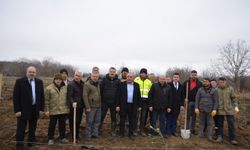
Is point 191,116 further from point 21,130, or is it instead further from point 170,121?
point 21,130

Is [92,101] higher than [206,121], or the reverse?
[92,101]

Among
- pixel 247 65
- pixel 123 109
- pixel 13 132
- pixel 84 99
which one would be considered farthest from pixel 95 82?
pixel 247 65

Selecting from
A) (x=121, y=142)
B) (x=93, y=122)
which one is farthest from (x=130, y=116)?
(x=93, y=122)

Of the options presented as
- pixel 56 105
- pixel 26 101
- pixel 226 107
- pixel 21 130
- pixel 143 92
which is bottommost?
pixel 21 130

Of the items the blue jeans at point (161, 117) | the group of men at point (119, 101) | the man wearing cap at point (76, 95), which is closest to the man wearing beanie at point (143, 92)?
the group of men at point (119, 101)

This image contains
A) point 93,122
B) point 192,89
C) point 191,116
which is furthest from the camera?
point 191,116

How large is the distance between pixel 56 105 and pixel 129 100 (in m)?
2.08

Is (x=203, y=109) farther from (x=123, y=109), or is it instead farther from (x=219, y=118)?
(x=123, y=109)

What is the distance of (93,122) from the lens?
693 cm

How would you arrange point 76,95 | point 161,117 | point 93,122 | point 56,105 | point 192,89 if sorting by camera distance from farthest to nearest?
point 192,89, point 161,117, point 93,122, point 76,95, point 56,105

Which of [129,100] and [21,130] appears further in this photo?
[129,100]

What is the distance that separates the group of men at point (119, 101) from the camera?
5793 millimetres

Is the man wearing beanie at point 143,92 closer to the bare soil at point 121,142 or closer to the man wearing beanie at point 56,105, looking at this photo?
the bare soil at point 121,142

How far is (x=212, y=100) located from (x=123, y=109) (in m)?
2.72
